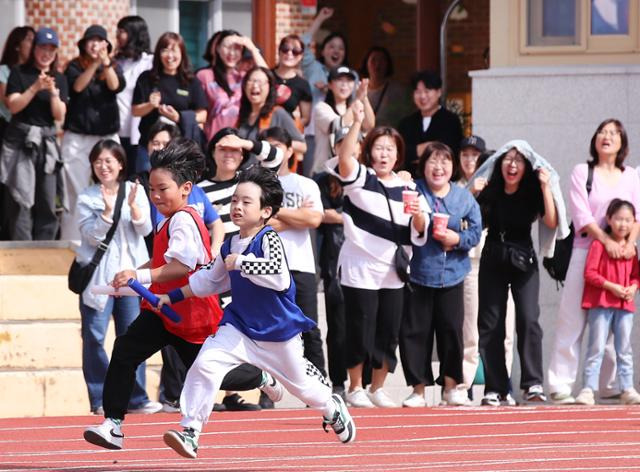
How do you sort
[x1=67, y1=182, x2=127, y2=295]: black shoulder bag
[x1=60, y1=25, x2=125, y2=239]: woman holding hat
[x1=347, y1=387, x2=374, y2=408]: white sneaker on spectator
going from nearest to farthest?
1. [x1=67, y1=182, x2=127, y2=295]: black shoulder bag
2. [x1=347, y1=387, x2=374, y2=408]: white sneaker on spectator
3. [x1=60, y1=25, x2=125, y2=239]: woman holding hat

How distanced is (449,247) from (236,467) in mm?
4297

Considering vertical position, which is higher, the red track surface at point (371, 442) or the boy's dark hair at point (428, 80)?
the boy's dark hair at point (428, 80)

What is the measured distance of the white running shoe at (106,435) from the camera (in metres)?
10.4

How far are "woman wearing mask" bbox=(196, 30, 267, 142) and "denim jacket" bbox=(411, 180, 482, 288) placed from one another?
210 cm

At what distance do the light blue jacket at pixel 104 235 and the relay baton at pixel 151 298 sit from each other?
3.12 metres

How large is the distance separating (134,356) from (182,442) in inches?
37.1

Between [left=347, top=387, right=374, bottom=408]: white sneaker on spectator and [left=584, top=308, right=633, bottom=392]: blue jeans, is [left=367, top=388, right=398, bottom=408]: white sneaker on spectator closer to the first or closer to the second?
[left=347, top=387, right=374, bottom=408]: white sneaker on spectator

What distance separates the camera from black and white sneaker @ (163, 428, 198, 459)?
9820 millimetres

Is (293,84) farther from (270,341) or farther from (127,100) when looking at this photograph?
(270,341)

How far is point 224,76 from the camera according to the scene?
1614 cm

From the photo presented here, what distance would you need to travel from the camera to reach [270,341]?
33.3 ft

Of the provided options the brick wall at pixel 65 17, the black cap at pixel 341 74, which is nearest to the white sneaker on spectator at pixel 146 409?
the black cap at pixel 341 74

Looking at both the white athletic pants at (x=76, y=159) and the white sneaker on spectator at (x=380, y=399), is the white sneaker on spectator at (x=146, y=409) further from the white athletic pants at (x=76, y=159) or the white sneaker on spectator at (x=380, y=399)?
the white athletic pants at (x=76, y=159)

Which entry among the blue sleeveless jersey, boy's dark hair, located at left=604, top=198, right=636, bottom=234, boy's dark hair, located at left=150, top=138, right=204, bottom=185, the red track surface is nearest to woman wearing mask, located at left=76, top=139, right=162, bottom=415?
the red track surface
